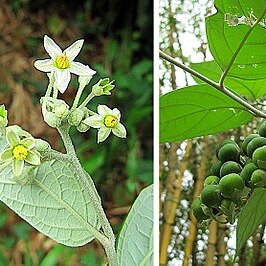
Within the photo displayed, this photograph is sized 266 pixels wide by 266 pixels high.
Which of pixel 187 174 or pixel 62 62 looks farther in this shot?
pixel 187 174

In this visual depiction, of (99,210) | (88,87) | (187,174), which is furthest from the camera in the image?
(88,87)

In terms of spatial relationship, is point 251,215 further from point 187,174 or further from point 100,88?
point 187,174

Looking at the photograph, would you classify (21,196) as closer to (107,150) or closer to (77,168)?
(77,168)

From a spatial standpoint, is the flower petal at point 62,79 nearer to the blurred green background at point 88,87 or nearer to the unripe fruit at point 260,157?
the unripe fruit at point 260,157

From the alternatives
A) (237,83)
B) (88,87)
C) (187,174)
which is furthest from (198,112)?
(88,87)

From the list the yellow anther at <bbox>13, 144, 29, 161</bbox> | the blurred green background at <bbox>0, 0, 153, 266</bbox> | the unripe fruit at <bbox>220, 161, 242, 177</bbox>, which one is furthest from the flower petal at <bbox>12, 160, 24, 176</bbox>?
the blurred green background at <bbox>0, 0, 153, 266</bbox>

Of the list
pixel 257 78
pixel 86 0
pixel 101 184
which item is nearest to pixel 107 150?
pixel 101 184

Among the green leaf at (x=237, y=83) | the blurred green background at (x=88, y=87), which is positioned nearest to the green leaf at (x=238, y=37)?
the green leaf at (x=237, y=83)
